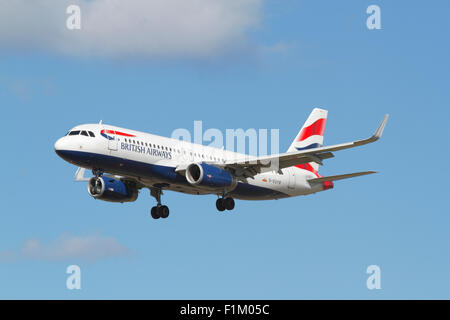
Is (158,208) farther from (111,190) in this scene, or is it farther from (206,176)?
(206,176)

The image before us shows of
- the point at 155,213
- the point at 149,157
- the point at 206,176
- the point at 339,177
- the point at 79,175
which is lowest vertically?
the point at 155,213

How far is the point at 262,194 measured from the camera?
238 feet

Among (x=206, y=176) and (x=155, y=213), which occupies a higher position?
(x=206, y=176)

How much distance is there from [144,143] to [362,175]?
1594cm

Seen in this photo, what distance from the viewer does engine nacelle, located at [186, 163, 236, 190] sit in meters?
66.0

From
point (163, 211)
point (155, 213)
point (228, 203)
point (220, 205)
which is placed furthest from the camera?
point (155, 213)

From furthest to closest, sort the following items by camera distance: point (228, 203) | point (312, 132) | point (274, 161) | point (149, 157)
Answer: point (312, 132) < point (228, 203) < point (274, 161) < point (149, 157)

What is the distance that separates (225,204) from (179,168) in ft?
16.1

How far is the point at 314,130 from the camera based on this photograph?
79875 mm

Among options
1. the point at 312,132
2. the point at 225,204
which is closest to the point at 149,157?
the point at 225,204

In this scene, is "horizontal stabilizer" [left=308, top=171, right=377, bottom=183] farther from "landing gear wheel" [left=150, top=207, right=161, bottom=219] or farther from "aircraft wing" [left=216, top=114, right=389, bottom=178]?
"landing gear wheel" [left=150, top=207, right=161, bottom=219]

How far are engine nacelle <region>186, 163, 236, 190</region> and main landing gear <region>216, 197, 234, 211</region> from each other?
72.4 inches

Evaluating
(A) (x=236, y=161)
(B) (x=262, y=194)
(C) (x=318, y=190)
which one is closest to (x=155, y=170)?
(A) (x=236, y=161)

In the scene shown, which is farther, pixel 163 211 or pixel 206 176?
pixel 163 211
